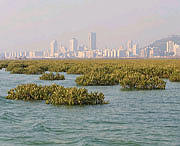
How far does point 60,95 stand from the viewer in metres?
18.0

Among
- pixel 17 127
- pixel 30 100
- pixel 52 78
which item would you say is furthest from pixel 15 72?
pixel 17 127

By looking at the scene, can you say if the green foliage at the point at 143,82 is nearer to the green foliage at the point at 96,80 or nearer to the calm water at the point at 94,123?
the green foliage at the point at 96,80

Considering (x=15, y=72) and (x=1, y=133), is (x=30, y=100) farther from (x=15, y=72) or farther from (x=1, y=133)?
(x=15, y=72)

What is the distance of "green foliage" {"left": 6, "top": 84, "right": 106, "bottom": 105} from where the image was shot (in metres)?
17.5

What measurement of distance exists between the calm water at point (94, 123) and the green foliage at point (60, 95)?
56cm

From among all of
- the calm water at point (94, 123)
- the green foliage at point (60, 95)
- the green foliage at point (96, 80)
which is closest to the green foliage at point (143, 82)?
the green foliage at point (96, 80)

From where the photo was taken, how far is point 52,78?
1358 inches

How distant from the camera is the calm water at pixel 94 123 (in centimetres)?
1146

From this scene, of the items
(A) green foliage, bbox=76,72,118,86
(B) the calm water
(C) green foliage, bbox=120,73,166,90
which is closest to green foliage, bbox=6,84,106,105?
(B) the calm water

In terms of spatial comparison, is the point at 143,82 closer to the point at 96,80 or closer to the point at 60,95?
the point at 96,80

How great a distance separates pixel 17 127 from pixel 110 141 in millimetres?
4031

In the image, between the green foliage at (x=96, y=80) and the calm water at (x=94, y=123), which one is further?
the green foliage at (x=96, y=80)

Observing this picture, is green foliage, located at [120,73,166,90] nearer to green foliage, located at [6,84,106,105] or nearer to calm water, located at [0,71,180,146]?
calm water, located at [0,71,180,146]

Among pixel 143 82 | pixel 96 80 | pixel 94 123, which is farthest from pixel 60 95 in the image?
pixel 96 80
